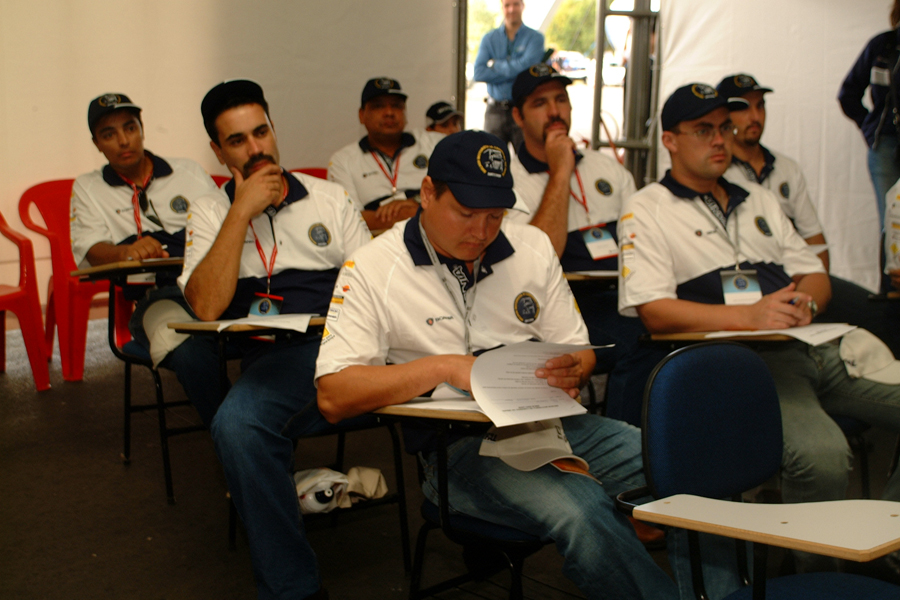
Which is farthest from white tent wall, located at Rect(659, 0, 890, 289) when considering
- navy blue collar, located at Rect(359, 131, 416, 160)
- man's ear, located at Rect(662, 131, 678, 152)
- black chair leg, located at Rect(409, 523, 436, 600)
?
black chair leg, located at Rect(409, 523, 436, 600)

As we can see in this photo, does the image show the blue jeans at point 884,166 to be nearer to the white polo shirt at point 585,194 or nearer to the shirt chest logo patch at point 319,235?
the white polo shirt at point 585,194

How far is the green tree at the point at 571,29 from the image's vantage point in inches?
250

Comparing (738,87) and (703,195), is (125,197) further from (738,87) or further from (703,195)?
(738,87)

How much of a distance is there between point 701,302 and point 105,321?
4.58 metres

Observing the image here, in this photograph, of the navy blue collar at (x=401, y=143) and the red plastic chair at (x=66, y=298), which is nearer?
the red plastic chair at (x=66, y=298)

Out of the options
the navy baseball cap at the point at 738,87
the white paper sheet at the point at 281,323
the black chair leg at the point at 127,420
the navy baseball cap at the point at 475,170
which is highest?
the navy baseball cap at the point at 738,87

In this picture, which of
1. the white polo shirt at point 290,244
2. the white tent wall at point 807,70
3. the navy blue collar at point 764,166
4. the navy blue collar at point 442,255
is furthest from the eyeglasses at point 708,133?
the white tent wall at point 807,70

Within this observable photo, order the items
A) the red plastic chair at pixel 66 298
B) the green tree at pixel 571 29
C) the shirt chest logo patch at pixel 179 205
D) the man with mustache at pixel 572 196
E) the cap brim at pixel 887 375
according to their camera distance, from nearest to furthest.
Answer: the cap brim at pixel 887 375 < the man with mustache at pixel 572 196 < the shirt chest logo patch at pixel 179 205 < the red plastic chair at pixel 66 298 < the green tree at pixel 571 29

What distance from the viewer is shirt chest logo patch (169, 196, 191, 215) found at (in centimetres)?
337

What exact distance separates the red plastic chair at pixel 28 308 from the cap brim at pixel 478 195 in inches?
117

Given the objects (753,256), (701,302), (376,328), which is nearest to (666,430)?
(376,328)

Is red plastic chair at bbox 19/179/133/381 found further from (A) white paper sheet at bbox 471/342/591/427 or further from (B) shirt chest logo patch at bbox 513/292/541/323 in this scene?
(A) white paper sheet at bbox 471/342/591/427

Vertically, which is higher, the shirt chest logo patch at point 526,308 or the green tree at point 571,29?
the green tree at point 571,29

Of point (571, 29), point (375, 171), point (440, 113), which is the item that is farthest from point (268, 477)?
point (571, 29)
